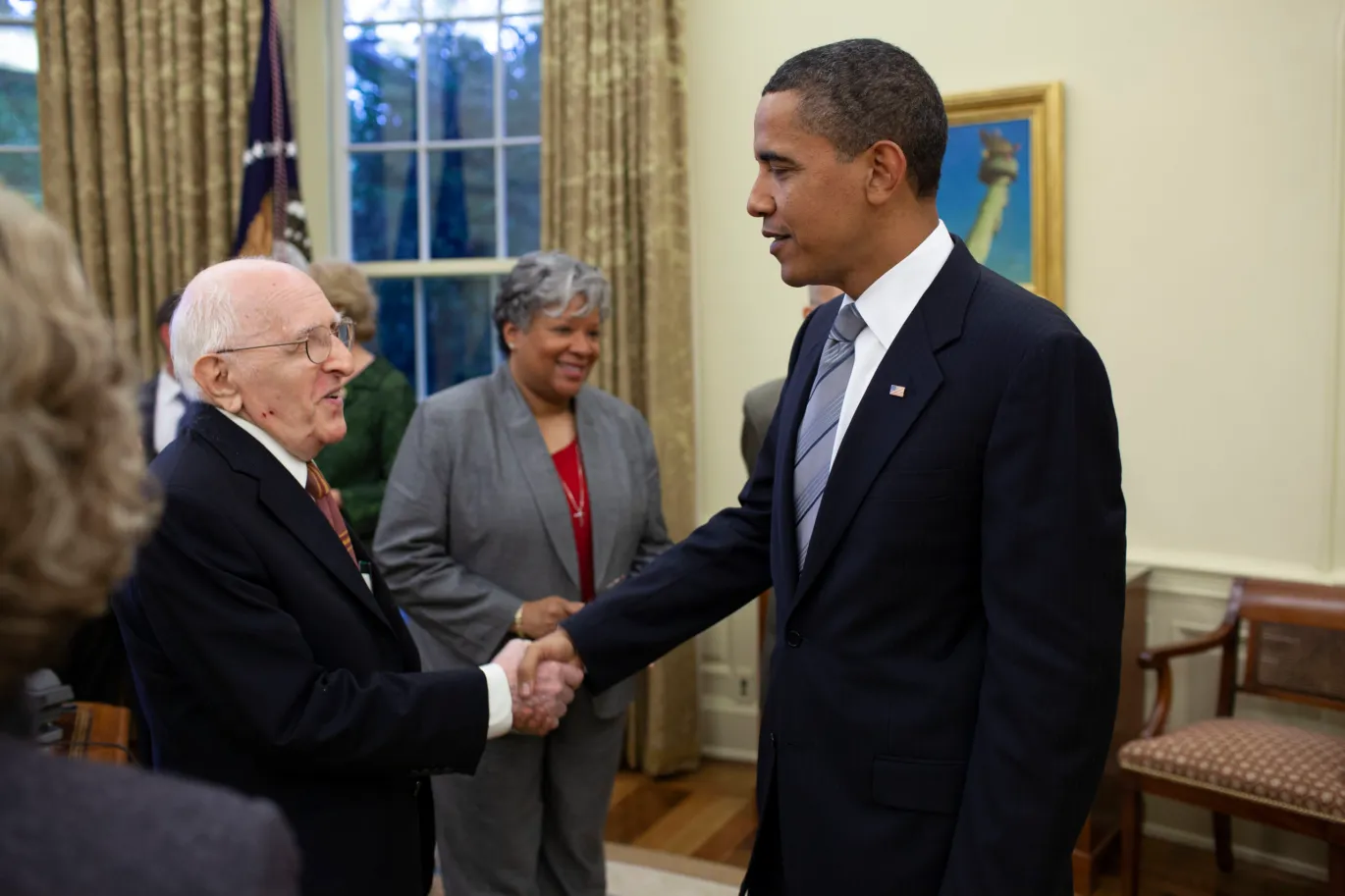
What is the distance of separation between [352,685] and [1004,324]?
1.02 metres

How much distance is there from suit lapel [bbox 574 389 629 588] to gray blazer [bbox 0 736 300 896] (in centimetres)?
197

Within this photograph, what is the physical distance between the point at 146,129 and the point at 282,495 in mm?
3867

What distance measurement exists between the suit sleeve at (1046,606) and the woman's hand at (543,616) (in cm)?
124

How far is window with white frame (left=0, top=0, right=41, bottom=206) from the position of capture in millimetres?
5074

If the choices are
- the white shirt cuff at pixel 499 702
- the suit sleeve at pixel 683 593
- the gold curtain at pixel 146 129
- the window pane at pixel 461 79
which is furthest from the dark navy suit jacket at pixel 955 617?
the gold curtain at pixel 146 129

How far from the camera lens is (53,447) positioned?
655 mm

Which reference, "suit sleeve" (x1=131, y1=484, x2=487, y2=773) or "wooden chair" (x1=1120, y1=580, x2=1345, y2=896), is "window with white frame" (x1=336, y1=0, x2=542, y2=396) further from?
"suit sleeve" (x1=131, y1=484, x2=487, y2=773)

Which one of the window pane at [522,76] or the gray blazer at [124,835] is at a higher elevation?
the window pane at [522,76]

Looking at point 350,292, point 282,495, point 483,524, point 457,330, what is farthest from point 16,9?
point 282,495

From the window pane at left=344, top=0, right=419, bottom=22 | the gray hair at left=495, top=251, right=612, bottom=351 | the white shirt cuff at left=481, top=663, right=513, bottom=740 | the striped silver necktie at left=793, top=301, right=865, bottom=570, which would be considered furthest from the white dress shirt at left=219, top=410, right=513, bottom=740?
the window pane at left=344, top=0, right=419, bottom=22

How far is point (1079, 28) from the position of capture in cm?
375

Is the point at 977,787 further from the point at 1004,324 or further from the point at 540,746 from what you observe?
the point at 540,746

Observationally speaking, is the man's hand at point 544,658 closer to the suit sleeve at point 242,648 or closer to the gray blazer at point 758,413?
the suit sleeve at point 242,648

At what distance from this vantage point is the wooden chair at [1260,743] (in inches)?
114
